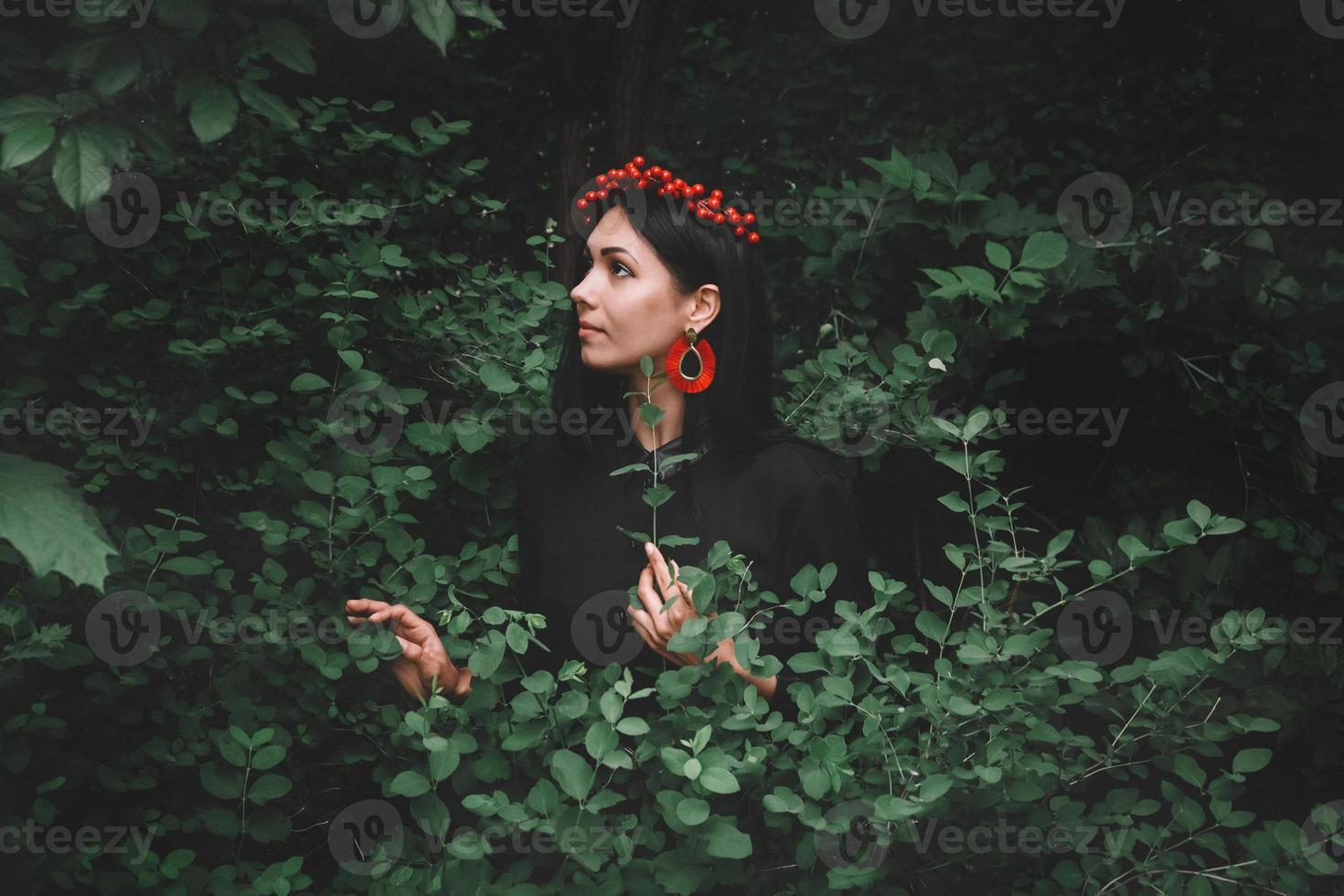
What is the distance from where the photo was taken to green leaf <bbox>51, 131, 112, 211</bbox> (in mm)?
1520

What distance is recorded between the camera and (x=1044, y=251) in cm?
256

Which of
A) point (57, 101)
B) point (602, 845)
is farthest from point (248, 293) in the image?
point (602, 845)

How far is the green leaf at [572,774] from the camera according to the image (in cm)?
161

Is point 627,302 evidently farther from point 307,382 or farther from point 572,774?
point 572,774

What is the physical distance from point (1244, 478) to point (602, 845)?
2173 millimetres

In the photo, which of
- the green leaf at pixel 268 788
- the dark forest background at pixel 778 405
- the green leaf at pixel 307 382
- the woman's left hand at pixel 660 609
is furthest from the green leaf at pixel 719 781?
the green leaf at pixel 307 382

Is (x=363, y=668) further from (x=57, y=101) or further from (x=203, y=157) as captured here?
(x=203, y=157)

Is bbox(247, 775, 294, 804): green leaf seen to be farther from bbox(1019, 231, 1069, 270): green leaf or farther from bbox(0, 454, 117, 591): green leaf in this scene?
bbox(1019, 231, 1069, 270): green leaf

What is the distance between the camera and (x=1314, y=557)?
3008 mm

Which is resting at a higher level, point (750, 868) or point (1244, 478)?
point (1244, 478)

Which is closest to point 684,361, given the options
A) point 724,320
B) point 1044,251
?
point 724,320

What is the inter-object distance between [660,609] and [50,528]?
970 millimetres

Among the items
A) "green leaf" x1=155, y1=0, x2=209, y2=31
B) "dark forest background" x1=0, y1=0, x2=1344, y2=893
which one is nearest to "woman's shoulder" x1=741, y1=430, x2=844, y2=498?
"dark forest background" x1=0, y1=0, x2=1344, y2=893

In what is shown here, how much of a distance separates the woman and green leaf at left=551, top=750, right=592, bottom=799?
2.00ft
